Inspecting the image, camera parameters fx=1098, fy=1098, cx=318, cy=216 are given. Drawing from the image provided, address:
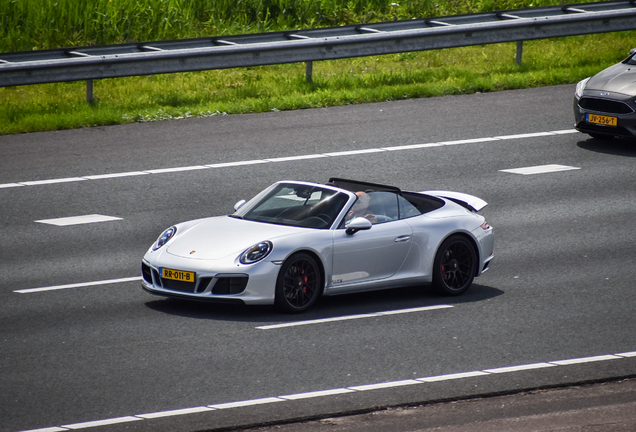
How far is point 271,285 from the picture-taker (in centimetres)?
1011

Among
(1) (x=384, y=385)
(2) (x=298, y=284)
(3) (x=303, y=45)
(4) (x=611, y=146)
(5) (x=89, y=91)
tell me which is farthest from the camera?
(3) (x=303, y=45)

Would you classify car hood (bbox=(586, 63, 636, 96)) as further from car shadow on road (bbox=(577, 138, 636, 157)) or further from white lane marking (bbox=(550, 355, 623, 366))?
white lane marking (bbox=(550, 355, 623, 366))

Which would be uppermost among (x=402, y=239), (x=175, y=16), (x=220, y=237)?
(x=175, y=16)

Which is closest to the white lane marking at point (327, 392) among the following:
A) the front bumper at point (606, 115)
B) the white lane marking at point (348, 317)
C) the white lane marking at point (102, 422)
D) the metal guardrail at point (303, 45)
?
the white lane marking at point (102, 422)

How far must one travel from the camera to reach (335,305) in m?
10.8

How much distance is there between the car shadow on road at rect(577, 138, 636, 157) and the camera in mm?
17250

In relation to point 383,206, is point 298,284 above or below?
below

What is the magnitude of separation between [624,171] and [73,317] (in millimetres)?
9112

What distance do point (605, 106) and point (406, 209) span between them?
23.3ft

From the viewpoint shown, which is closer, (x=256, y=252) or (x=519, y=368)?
(x=519, y=368)

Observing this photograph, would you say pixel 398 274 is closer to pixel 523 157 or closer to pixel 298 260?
pixel 298 260

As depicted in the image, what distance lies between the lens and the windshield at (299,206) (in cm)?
1084

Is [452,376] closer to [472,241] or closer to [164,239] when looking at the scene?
[472,241]

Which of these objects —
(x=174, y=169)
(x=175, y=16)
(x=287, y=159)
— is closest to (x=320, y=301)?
(x=174, y=169)
